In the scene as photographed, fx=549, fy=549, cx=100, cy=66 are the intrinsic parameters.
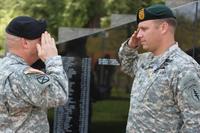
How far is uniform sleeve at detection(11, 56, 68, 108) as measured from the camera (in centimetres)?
270

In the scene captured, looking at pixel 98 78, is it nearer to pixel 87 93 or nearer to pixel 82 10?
pixel 87 93

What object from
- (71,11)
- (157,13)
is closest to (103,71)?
(157,13)

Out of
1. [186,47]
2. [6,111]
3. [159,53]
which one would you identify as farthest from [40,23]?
[186,47]

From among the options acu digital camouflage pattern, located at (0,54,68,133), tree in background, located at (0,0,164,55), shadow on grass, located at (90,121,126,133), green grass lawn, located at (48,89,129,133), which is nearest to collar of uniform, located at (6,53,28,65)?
acu digital camouflage pattern, located at (0,54,68,133)

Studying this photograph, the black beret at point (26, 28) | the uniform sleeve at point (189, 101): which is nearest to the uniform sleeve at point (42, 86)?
the black beret at point (26, 28)

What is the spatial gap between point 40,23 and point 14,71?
294 mm

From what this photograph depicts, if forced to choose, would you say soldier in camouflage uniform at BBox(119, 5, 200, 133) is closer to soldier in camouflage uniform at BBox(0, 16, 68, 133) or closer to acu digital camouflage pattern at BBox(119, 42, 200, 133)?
acu digital camouflage pattern at BBox(119, 42, 200, 133)

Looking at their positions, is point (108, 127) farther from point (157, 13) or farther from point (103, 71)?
point (157, 13)

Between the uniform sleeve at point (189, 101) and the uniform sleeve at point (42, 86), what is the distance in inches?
23.3

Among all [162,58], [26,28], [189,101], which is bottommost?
Result: [189,101]

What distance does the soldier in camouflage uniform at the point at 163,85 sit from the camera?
278 cm

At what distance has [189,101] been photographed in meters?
2.77

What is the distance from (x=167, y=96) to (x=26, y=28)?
809 mm

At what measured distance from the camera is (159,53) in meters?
3.01
